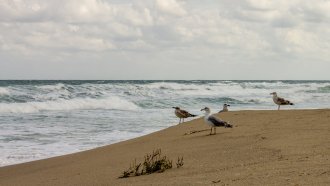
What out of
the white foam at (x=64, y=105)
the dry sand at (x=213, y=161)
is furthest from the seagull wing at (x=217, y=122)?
the white foam at (x=64, y=105)

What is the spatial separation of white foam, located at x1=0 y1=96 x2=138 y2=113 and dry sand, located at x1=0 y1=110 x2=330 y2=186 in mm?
15703

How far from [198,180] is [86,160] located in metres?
4.46

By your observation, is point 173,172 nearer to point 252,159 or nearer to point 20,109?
point 252,159

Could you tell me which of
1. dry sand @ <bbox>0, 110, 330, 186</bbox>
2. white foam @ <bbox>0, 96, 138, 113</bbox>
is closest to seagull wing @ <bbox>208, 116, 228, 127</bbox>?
dry sand @ <bbox>0, 110, 330, 186</bbox>

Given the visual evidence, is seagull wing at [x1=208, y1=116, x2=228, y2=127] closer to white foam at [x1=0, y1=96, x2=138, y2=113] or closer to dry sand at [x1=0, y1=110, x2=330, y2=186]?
dry sand at [x1=0, y1=110, x2=330, y2=186]

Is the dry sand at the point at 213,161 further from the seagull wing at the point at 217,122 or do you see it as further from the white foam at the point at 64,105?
the white foam at the point at 64,105

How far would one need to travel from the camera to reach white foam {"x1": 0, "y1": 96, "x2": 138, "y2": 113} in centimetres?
2528

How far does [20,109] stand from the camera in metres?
25.2

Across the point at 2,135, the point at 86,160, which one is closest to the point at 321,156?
the point at 86,160

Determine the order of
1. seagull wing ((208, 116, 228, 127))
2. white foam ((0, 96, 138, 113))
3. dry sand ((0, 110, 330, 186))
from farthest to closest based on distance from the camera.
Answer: white foam ((0, 96, 138, 113)) < seagull wing ((208, 116, 228, 127)) < dry sand ((0, 110, 330, 186))

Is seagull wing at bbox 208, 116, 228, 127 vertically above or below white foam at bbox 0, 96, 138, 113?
above

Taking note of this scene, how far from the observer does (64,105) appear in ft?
92.1

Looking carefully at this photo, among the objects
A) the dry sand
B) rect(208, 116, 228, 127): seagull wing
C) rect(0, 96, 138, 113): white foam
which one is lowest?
rect(0, 96, 138, 113): white foam

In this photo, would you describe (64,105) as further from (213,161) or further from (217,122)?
(213,161)
